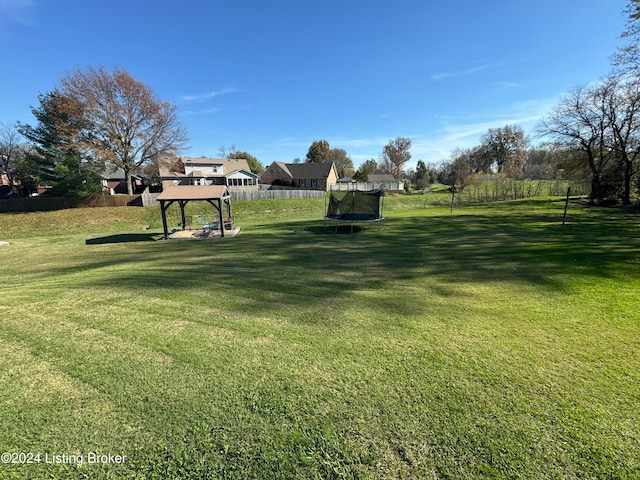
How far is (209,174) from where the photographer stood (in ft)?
137

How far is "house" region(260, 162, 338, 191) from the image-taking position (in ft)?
153

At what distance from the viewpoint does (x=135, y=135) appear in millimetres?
26891

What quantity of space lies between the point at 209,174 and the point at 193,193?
31.1m

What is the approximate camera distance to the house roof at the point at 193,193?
1303 centimetres

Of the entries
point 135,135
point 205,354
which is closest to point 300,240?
point 205,354

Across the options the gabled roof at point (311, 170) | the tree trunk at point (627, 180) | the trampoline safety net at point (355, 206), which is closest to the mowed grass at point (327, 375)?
the trampoline safety net at point (355, 206)

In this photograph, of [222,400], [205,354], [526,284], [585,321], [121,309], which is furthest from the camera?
[526,284]

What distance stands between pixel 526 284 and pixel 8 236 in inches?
1109

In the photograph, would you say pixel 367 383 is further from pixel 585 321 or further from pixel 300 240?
pixel 300 240

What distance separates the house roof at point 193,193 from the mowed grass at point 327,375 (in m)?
7.65

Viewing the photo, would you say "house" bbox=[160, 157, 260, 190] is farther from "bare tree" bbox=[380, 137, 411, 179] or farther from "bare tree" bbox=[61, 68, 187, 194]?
"bare tree" bbox=[380, 137, 411, 179]

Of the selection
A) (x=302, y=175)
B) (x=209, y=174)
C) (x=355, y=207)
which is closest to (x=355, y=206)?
(x=355, y=207)

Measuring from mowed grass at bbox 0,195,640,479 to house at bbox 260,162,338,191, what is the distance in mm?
41887

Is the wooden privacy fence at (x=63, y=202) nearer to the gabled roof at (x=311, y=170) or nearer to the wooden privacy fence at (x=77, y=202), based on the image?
the wooden privacy fence at (x=77, y=202)
